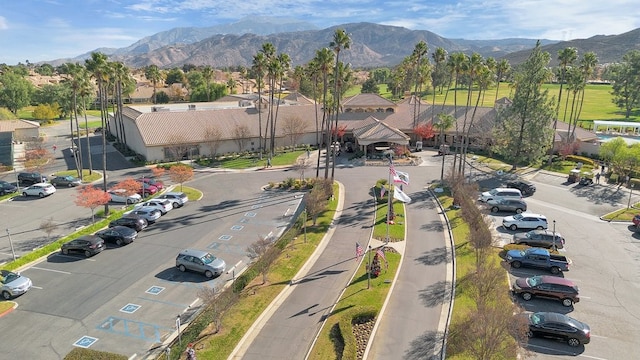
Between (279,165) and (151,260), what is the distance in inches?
1374

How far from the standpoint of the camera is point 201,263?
32406mm

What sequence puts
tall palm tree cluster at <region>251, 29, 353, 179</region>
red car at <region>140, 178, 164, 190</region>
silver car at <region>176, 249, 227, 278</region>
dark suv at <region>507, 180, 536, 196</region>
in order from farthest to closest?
red car at <region>140, 178, 164, 190</region>, tall palm tree cluster at <region>251, 29, 353, 179</region>, dark suv at <region>507, 180, 536, 196</region>, silver car at <region>176, 249, 227, 278</region>

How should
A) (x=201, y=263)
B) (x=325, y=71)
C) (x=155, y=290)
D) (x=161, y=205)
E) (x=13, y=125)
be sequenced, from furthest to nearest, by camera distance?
(x=13, y=125) < (x=325, y=71) < (x=161, y=205) < (x=201, y=263) < (x=155, y=290)

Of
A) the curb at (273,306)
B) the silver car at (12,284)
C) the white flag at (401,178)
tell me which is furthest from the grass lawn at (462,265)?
the silver car at (12,284)

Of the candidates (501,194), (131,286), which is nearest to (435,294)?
(131,286)

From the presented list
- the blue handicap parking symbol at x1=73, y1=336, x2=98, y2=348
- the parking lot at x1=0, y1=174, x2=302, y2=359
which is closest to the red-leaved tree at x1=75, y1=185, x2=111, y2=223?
the parking lot at x1=0, y1=174, x2=302, y2=359

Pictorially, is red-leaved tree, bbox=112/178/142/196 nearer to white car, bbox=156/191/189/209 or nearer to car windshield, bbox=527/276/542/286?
white car, bbox=156/191/189/209

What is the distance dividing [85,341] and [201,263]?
9378 mm

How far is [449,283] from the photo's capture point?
3073 centimetres

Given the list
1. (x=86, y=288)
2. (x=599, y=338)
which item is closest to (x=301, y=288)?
(x=86, y=288)

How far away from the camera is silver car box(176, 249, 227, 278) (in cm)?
3234

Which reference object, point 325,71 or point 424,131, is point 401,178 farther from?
point 424,131

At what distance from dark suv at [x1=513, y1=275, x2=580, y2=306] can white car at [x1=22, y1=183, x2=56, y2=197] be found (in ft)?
174

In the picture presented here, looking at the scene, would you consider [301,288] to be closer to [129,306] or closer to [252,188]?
[129,306]
